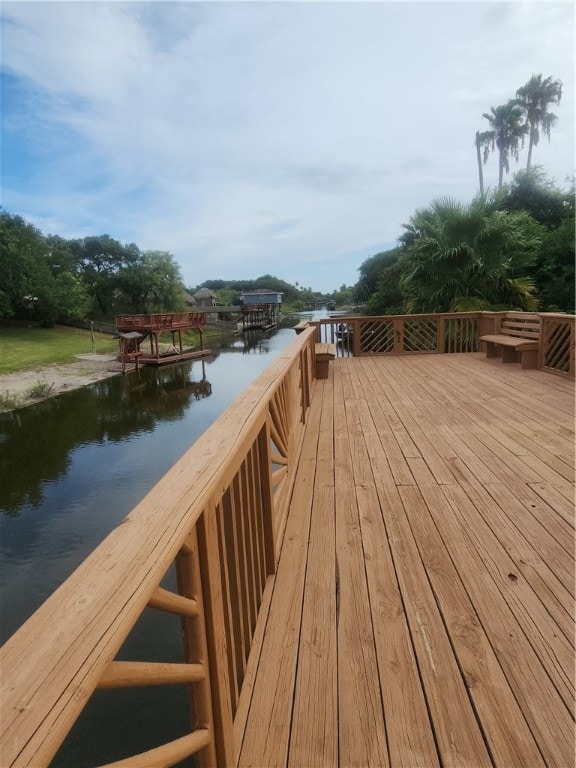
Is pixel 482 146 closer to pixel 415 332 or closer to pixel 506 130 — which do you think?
pixel 506 130

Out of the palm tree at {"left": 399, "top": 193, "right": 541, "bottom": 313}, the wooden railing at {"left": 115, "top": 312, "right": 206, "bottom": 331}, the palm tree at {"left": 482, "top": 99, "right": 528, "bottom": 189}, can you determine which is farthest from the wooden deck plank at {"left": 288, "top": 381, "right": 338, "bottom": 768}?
the palm tree at {"left": 482, "top": 99, "right": 528, "bottom": 189}

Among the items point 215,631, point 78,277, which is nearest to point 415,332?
point 215,631

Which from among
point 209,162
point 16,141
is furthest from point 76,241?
point 16,141

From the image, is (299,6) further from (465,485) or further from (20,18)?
(20,18)

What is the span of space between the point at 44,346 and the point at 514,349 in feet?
92.0

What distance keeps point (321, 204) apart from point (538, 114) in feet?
60.2

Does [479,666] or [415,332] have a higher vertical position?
[415,332]

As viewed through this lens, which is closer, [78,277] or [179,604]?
[179,604]

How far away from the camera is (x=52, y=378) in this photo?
21641mm

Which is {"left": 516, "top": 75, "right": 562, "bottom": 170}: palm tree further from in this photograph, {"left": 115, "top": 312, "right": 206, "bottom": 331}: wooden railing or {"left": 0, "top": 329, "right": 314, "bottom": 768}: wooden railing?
{"left": 0, "top": 329, "right": 314, "bottom": 768}: wooden railing

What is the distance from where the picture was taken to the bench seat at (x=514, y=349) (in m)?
6.64

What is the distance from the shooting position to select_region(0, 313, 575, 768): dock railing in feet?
1.51

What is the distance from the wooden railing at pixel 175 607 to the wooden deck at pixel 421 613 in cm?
19

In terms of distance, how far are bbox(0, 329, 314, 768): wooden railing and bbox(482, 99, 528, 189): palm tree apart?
40503mm
